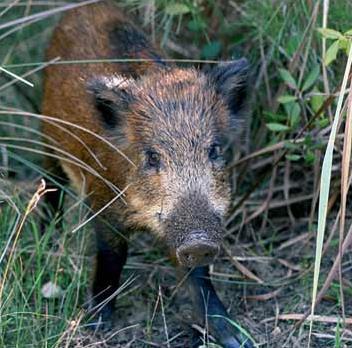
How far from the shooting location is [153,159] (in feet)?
12.4

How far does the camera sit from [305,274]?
4340 mm

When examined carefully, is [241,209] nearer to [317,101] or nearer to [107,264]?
[317,101]

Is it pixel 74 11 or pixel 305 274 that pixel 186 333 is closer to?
pixel 305 274

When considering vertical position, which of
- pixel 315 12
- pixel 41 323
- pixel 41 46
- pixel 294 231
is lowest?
pixel 294 231

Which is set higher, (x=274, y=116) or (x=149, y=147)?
(x=149, y=147)

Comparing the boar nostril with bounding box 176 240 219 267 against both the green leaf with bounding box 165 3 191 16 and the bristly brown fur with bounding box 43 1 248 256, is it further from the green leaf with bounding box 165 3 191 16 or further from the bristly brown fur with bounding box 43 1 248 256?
the green leaf with bounding box 165 3 191 16

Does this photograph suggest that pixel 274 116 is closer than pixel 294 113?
No

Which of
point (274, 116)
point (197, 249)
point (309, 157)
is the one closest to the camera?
point (197, 249)

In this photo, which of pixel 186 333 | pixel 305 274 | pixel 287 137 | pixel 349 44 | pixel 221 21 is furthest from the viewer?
pixel 221 21

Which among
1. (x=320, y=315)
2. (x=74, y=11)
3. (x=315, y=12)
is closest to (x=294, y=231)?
(x=320, y=315)

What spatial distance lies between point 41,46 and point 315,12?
170cm

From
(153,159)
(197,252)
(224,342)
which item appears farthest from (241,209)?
(197,252)

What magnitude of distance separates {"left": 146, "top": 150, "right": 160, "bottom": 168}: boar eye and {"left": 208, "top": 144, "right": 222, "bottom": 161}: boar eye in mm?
206

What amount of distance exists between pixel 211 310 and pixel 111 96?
99 cm
